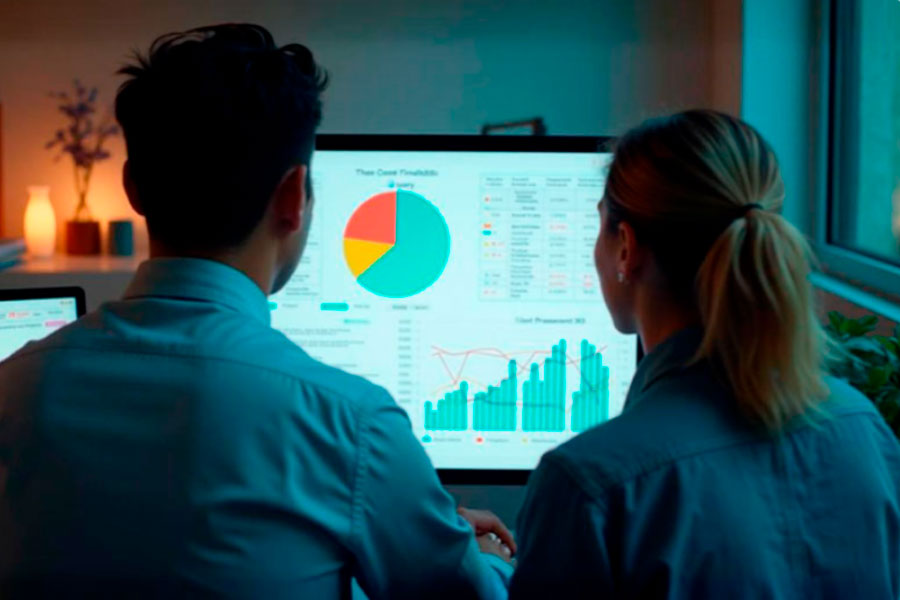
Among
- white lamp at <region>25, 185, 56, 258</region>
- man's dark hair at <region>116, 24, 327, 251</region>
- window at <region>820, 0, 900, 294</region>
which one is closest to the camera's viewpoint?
man's dark hair at <region>116, 24, 327, 251</region>

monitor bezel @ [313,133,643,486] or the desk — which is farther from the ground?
monitor bezel @ [313,133,643,486]

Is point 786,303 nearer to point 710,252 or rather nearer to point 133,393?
point 710,252

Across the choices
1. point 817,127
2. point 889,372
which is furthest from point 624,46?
point 889,372

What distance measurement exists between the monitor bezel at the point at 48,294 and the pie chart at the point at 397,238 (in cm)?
44

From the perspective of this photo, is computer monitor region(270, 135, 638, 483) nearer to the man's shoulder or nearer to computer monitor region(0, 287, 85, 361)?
computer monitor region(0, 287, 85, 361)

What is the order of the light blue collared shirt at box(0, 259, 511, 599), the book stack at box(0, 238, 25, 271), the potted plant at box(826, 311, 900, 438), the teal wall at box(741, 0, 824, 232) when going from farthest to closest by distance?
the book stack at box(0, 238, 25, 271) → the teal wall at box(741, 0, 824, 232) → the potted plant at box(826, 311, 900, 438) → the light blue collared shirt at box(0, 259, 511, 599)

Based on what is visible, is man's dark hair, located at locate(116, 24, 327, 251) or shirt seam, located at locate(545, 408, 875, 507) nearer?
shirt seam, located at locate(545, 408, 875, 507)

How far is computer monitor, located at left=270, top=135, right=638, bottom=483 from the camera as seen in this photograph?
162 centimetres

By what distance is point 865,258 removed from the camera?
231cm

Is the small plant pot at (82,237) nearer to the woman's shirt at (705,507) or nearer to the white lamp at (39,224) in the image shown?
the white lamp at (39,224)

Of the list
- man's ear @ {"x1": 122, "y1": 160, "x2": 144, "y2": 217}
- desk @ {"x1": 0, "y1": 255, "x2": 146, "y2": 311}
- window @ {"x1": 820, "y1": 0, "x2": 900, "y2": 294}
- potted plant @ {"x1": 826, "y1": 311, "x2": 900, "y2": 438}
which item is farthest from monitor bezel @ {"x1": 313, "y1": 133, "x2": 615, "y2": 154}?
desk @ {"x1": 0, "y1": 255, "x2": 146, "y2": 311}

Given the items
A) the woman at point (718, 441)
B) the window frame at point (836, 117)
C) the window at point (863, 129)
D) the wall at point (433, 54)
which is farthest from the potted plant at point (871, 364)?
the wall at point (433, 54)

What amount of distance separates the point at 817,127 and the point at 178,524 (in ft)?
6.91

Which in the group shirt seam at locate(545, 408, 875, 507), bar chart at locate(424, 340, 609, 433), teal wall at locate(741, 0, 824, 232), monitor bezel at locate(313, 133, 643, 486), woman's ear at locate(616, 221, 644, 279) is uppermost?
teal wall at locate(741, 0, 824, 232)
